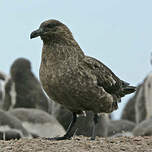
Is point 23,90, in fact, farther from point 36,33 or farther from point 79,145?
point 79,145

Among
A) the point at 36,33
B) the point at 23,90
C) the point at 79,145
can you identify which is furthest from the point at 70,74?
the point at 23,90

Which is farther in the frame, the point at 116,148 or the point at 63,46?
the point at 63,46

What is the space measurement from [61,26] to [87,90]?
0.95 m

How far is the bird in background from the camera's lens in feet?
26.8

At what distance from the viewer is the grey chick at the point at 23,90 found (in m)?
23.8

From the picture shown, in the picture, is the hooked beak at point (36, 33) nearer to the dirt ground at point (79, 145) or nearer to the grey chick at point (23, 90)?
the dirt ground at point (79, 145)

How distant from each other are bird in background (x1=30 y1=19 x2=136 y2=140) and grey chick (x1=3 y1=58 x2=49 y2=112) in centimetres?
1503

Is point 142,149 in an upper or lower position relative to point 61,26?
lower

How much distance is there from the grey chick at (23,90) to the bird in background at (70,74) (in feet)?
49.3

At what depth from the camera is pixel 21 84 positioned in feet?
80.7

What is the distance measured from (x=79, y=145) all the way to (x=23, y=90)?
54.9ft

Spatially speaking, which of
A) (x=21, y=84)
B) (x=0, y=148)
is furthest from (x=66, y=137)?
(x=21, y=84)

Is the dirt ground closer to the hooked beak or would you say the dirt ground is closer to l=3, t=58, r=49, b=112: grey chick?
the hooked beak

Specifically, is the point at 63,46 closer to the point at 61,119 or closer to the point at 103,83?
the point at 103,83
